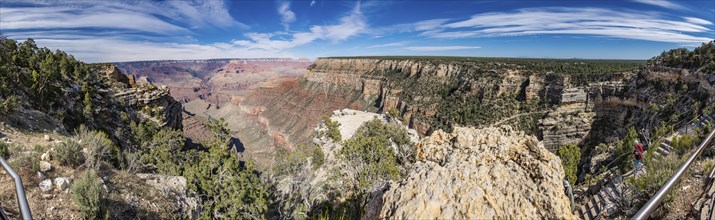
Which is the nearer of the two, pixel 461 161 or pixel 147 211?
pixel 461 161

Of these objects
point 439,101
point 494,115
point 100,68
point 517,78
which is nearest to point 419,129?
point 439,101

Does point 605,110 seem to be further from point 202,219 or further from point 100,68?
point 100,68

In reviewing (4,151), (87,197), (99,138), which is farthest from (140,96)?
(87,197)

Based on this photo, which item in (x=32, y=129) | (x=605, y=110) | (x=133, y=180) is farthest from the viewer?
(x=605, y=110)

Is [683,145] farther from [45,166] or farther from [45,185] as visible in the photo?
[45,166]

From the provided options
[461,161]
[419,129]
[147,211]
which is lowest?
[419,129]

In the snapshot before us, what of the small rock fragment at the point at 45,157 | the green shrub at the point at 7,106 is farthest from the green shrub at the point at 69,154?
the green shrub at the point at 7,106

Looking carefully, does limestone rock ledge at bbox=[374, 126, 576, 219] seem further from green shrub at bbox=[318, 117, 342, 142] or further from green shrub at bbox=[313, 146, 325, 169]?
green shrub at bbox=[318, 117, 342, 142]

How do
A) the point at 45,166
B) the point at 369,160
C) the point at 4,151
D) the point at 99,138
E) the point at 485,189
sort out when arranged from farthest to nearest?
the point at 369,160 → the point at 99,138 → the point at 4,151 → the point at 45,166 → the point at 485,189
